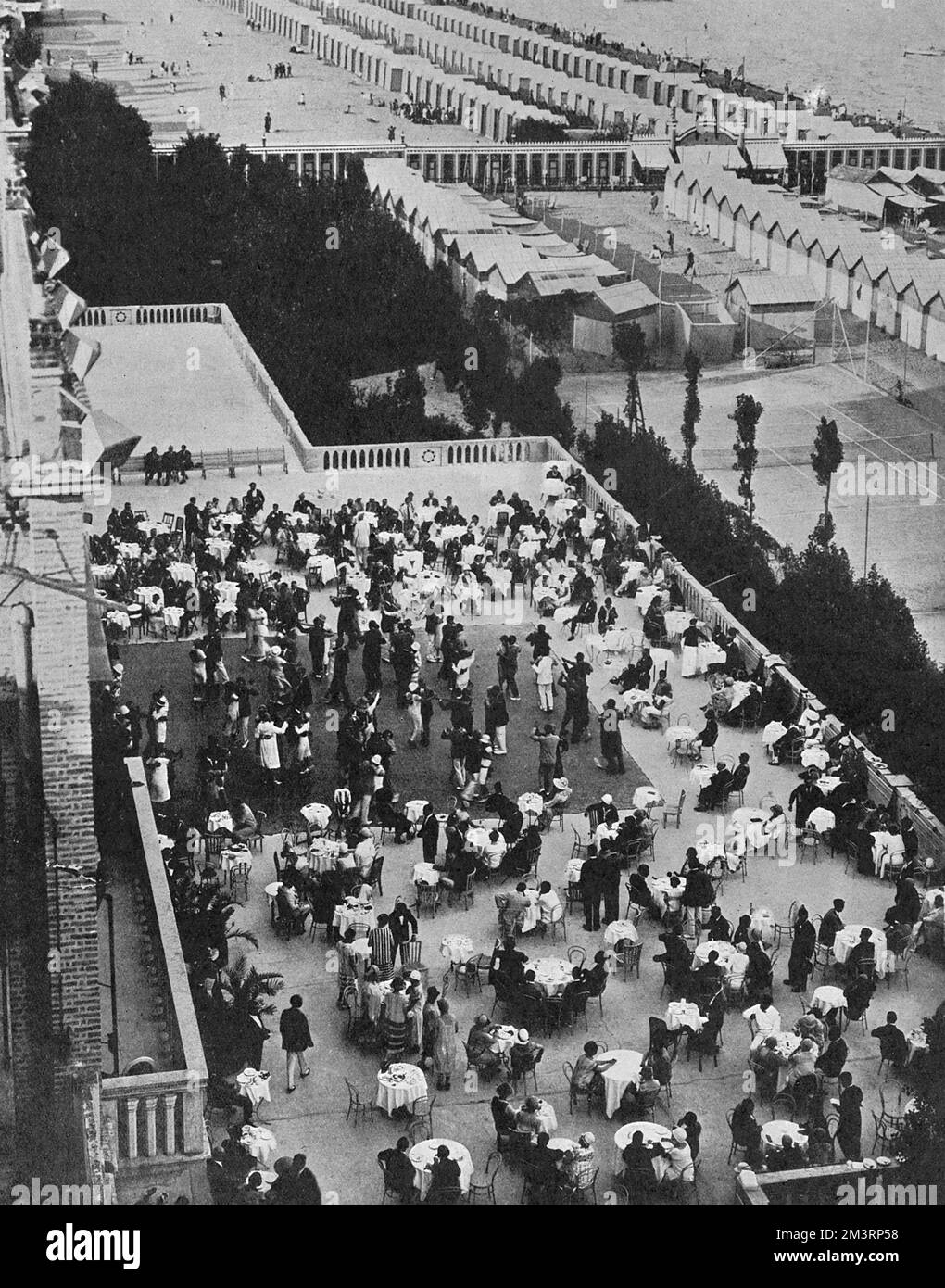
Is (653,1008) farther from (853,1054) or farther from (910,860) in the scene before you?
(910,860)

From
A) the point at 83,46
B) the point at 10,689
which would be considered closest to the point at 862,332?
the point at 10,689

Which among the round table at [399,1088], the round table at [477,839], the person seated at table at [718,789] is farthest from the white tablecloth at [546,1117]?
the person seated at table at [718,789]

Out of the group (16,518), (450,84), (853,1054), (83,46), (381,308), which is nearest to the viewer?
(16,518)

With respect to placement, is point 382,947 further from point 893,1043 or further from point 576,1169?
point 893,1043

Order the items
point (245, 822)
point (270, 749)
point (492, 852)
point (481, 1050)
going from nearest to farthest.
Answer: point (481, 1050), point (492, 852), point (245, 822), point (270, 749)

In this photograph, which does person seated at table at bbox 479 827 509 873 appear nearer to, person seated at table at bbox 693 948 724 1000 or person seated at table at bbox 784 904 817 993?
person seated at table at bbox 693 948 724 1000

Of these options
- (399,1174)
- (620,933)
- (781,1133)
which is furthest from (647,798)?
(399,1174)
